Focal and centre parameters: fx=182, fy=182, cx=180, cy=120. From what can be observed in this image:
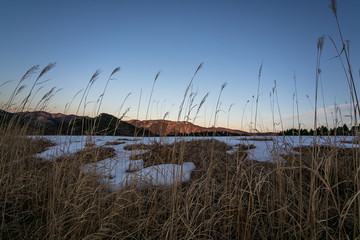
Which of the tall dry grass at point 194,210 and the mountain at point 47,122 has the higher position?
the mountain at point 47,122

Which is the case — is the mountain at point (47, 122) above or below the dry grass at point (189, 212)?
above

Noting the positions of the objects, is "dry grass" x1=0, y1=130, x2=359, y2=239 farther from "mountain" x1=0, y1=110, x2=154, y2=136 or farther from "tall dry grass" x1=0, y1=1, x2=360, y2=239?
"mountain" x1=0, y1=110, x2=154, y2=136

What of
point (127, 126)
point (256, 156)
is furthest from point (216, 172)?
point (127, 126)

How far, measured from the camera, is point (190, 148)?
13.7 feet

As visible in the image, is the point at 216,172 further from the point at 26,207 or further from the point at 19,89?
the point at 19,89

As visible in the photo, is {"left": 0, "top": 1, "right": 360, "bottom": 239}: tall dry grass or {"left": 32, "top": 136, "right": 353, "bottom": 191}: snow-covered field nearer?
{"left": 0, "top": 1, "right": 360, "bottom": 239}: tall dry grass

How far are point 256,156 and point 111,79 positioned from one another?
287cm

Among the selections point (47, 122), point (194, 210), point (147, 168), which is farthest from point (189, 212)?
point (47, 122)

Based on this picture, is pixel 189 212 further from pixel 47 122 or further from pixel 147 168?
pixel 47 122

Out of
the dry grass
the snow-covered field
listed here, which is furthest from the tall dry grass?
the snow-covered field

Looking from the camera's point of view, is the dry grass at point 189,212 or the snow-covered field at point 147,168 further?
the snow-covered field at point 147,168

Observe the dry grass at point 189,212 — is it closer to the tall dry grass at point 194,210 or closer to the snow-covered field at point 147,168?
the tall dry grass at point 194,210

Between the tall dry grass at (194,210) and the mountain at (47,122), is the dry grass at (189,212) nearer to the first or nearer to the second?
the tall dry grass at (194,210)

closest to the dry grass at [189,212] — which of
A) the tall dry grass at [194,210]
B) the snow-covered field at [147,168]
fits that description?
the tall dry grass at [194,210]
